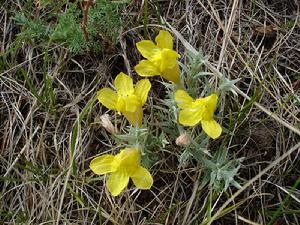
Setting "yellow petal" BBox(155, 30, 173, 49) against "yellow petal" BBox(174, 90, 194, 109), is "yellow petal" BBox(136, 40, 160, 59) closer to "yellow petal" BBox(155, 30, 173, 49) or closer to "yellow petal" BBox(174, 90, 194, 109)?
"yellow petal" BBox(155, 30, 173, 49)

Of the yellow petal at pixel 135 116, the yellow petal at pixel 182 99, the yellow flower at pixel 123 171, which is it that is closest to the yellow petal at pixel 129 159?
the yellow flower at pixel 123 171

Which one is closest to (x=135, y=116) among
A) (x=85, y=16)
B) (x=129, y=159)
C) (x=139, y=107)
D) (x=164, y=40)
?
(x=139, y=107)

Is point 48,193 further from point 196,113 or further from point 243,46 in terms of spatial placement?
point 243,46

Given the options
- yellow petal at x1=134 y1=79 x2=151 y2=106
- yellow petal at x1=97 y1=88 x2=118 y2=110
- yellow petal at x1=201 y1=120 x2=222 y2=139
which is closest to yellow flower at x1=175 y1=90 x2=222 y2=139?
yellow petal at x1=201 y1=120 x2=222 y2=139

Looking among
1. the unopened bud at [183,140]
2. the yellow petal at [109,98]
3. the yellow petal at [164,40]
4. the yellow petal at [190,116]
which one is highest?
the yellow petal at [164,40]

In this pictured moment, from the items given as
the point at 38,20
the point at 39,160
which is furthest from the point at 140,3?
the point at 39,160

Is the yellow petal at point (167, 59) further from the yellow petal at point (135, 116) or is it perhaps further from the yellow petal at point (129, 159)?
the yellow petal at point (129, 159)
